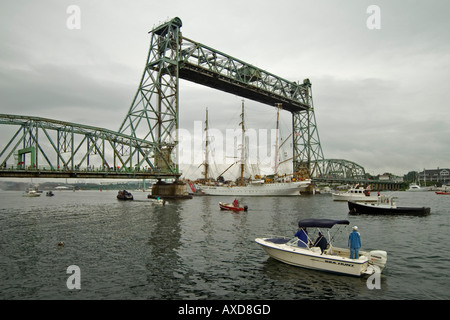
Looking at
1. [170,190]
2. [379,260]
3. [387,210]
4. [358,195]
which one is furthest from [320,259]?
[170,190]

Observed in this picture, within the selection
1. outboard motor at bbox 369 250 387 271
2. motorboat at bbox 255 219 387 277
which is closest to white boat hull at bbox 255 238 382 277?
motorboat at bbox 255 219 387 277

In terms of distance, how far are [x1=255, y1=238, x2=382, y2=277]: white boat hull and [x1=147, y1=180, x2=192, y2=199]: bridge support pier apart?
2256 inches

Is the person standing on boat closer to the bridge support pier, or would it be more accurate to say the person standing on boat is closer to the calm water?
the calm water

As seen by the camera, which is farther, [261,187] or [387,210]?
[261,187]

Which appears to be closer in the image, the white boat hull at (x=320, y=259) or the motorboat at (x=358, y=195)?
the white boat hull at (x=320, y=259)

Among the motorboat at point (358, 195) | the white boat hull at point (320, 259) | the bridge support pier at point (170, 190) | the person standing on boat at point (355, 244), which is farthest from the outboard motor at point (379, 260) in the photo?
the bridge support pier at point (170, 190)

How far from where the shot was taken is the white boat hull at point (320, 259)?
48.6 ft

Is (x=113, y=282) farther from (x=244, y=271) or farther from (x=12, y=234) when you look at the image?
(x=12, y=234)

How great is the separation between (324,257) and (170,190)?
61.4 metres

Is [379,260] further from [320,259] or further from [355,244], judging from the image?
[320,259]

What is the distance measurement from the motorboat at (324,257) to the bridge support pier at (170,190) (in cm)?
5696

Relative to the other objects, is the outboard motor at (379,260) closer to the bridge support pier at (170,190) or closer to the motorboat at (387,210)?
the motorboat at (387,210)

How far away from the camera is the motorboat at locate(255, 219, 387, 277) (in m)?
14.9

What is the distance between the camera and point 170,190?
73812 millimetres
